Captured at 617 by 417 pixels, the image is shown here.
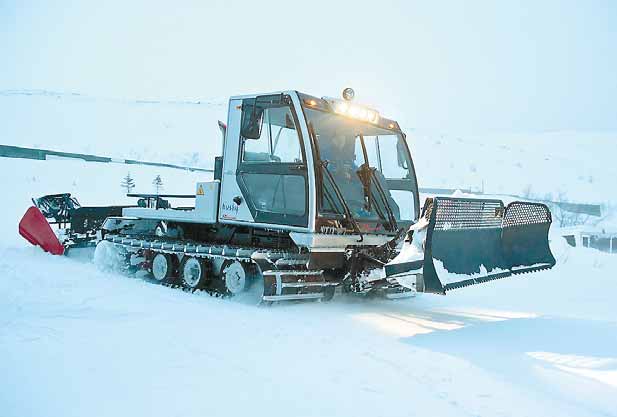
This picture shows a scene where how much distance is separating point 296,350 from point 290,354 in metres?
0.13

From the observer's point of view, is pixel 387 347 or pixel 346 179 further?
pixel 346 179

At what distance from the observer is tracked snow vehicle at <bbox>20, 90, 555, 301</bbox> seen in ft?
19.3

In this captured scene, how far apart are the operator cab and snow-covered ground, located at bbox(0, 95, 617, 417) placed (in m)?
1.04

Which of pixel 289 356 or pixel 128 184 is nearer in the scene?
pixel 289 356

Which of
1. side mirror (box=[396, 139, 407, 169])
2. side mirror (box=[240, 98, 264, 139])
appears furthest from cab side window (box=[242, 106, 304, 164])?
side mirror (box=[396, 139, 407, 169])

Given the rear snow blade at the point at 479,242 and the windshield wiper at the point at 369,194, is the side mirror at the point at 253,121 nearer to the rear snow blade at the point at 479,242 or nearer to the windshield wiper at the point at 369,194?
the windshield wiper at the point at 369,194

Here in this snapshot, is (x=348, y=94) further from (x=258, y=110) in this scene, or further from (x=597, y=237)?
(x=597, y=237)

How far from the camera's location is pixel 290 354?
423 cm

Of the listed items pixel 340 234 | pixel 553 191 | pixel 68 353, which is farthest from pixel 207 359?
pixel 553 191

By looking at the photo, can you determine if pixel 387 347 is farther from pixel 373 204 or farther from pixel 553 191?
pixel 553 191

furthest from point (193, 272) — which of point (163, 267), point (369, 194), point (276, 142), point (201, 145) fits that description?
point (201, 145)

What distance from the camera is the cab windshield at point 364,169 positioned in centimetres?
674

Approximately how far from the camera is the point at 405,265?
213 inches

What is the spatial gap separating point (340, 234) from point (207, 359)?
9.35 feet
